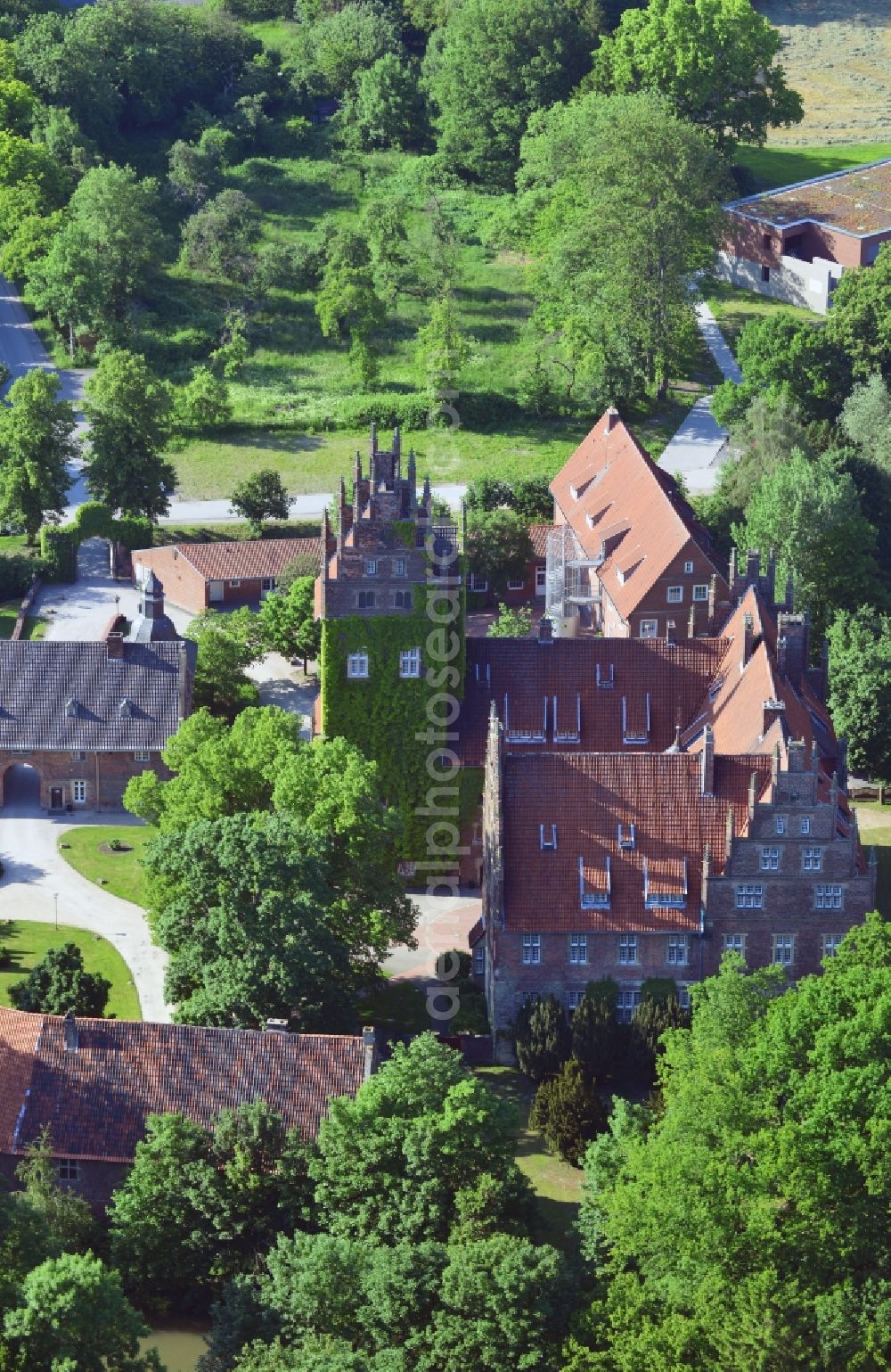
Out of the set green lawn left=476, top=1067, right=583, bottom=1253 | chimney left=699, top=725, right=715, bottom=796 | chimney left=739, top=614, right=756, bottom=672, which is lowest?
green lawn left=476, top=1067, right=583, bottom=1253

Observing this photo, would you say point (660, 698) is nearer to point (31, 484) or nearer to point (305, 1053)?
point (305, 1053)

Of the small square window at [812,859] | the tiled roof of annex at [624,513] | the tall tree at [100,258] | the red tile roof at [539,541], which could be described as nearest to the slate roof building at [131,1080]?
the small square window at [812,859]

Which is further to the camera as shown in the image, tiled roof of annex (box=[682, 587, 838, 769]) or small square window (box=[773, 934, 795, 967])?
tiled roof of annex (box=[682, 587, 838, 769])

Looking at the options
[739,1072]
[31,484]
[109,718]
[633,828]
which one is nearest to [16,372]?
[31,484]

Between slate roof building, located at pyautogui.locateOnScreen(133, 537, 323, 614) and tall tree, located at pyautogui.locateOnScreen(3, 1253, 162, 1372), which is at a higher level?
slate roof building, located at pyautogui.locateOnScreen(133, 537, 323, 614)

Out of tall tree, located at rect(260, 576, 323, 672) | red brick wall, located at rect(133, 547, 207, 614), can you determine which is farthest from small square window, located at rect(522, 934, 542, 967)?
red brick wall, located at rect(133, 547, 207, 614)

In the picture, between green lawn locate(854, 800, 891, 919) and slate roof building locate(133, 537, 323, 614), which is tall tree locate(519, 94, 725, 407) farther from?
green lawn locate(854, 800, 891, 919)

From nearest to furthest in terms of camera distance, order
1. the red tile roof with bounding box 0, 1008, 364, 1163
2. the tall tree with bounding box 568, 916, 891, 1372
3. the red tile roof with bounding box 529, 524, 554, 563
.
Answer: the tall tree with bounding box 568, 916, 891, 1372 < the red tile roof with bounding box 0, 1008, 364, 1163 < the red tile roof with bounding box 529, 524, 554, 563
